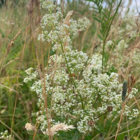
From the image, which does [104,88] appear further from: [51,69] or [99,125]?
[51,69]

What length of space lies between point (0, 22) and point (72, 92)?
219cm

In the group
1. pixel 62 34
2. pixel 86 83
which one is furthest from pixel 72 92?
pixel 62 34

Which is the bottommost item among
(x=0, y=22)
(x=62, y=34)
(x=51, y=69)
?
(x=51, y=69)

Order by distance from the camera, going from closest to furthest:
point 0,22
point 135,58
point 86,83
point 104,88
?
point 104,88 → point 86,83 → point 135,58 → point 0,22

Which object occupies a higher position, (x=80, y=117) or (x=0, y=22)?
(x=0, y=22)

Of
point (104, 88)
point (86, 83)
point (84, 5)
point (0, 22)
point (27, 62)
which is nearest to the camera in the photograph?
point (104, 88)

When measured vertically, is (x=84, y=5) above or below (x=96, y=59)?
above

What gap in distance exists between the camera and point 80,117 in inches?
51.8

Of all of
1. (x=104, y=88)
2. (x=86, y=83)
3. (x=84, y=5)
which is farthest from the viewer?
(x=84, y=5)

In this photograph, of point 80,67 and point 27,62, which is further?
point 27,62

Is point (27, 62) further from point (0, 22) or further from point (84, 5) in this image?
point (84, 5)

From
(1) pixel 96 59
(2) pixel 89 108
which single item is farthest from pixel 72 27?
(2) pixel 89 108

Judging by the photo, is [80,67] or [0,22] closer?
[80,67]

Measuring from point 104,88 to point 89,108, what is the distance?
0.51ft
